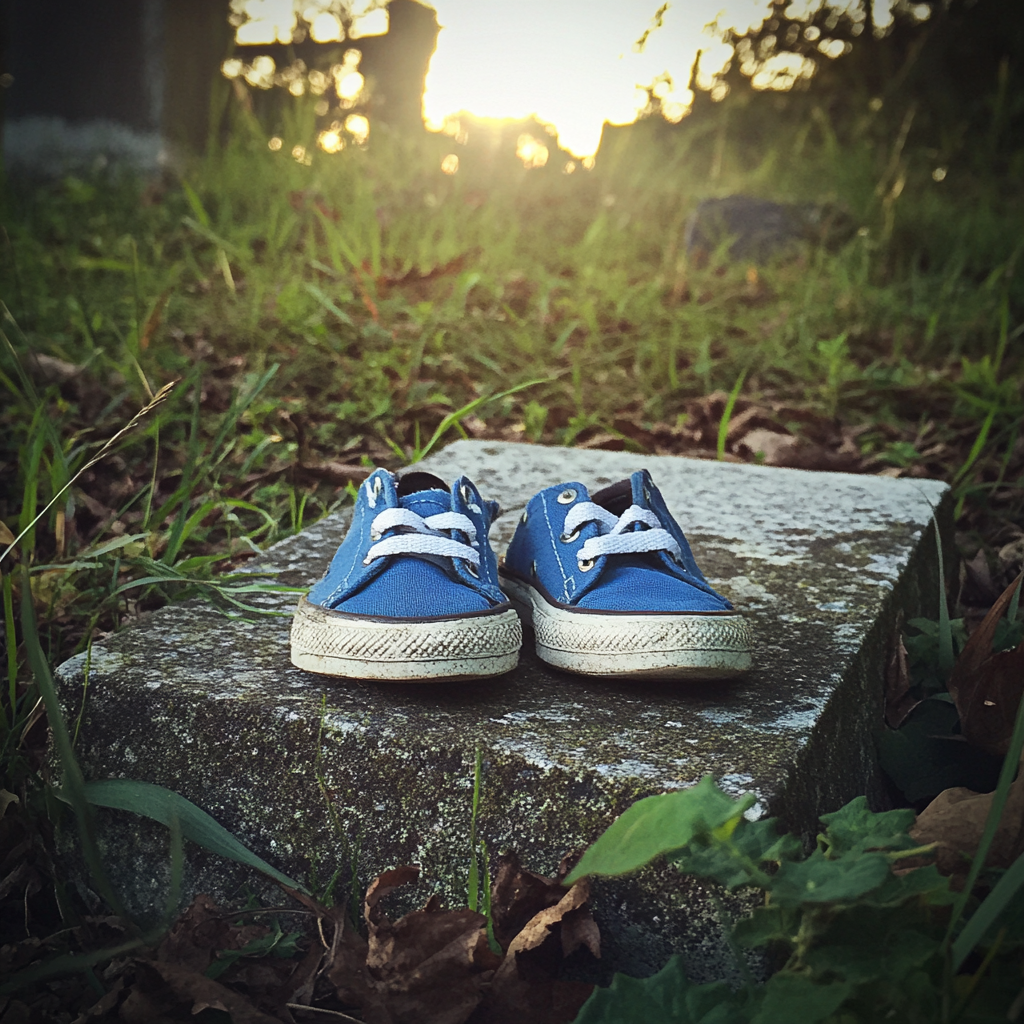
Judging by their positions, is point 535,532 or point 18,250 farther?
point 18,250

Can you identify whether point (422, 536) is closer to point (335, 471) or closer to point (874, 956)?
point (874, 956)

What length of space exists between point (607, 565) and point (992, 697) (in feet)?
1.94

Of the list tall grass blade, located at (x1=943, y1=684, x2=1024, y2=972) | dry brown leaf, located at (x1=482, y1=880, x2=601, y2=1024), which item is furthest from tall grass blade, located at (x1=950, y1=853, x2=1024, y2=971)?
dry brown leaf, located at (x1=482, y1=880, x2=601, y2=1024)

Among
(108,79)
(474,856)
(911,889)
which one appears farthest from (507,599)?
(108,79)

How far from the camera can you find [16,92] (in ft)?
22.7

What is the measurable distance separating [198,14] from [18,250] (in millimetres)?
3165

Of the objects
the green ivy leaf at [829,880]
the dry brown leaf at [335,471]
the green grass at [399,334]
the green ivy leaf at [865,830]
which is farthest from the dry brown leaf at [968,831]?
the dry brown leaf at [335,471]

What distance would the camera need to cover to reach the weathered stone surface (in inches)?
44.1

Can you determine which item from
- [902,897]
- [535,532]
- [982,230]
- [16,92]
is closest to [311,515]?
[535,532]

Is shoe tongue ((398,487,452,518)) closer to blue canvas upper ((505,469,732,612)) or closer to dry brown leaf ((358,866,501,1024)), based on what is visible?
blue canvas upper ((505,469,732,612))

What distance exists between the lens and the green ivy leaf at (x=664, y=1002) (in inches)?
34.6

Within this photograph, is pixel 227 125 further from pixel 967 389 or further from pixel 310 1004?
→ pixel 310 1004

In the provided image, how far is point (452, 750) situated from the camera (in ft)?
3.89

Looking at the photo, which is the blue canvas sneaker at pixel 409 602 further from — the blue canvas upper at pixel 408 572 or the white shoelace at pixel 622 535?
the white shoelace at pixel 622 535
